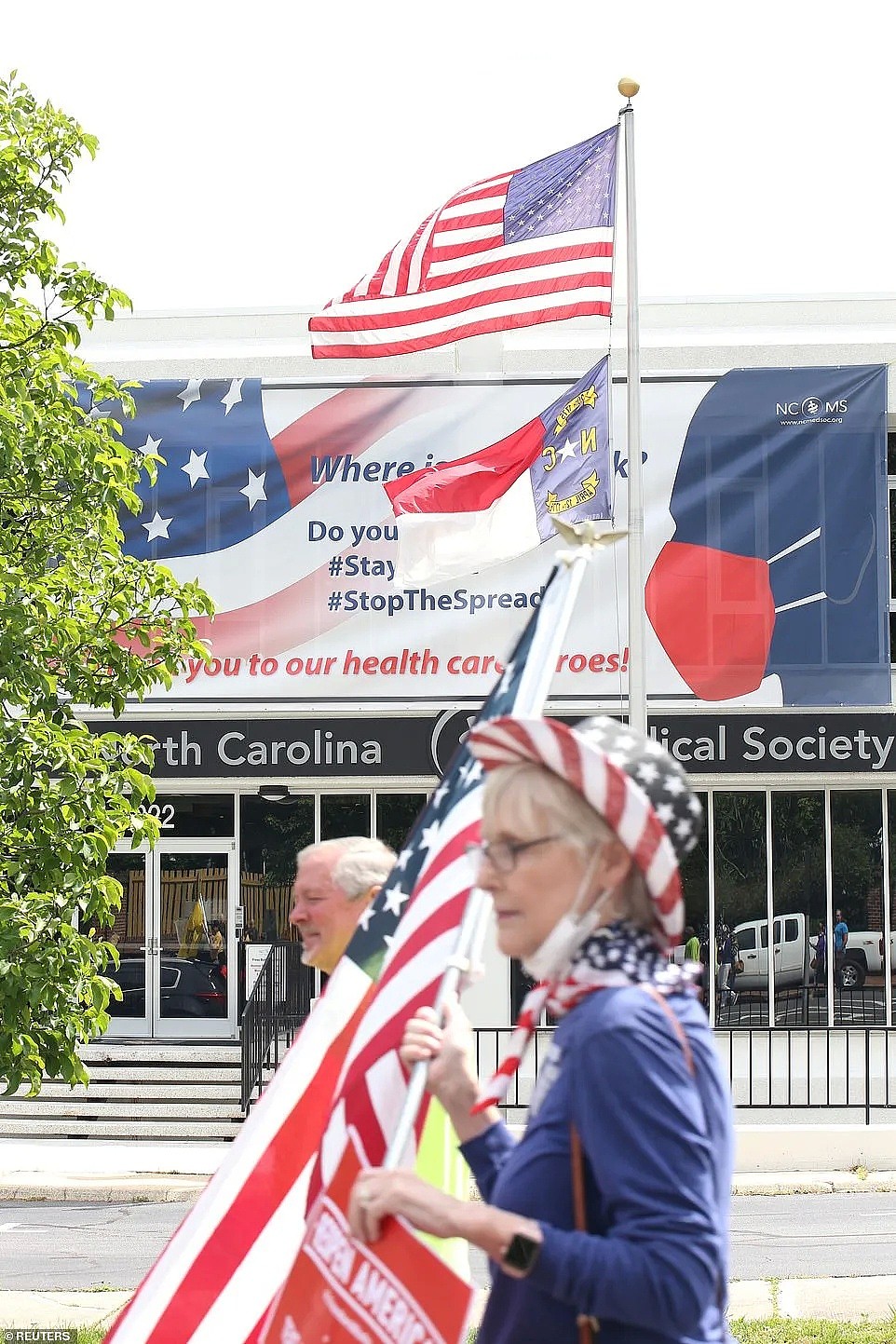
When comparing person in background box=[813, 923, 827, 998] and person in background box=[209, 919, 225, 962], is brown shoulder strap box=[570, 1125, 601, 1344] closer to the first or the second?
person in background box=[209, 919, 225, 962]

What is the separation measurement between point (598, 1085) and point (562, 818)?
382 mm

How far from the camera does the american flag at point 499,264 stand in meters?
11.2

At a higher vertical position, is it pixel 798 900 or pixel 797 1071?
pixel 798 900

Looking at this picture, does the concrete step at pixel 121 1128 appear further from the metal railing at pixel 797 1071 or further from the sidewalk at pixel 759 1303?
the sidewalk at pixel 759 1303

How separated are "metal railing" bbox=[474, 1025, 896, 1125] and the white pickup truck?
Answer: 2.92 feet

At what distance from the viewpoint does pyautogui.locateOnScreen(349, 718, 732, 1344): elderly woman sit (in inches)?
77.8

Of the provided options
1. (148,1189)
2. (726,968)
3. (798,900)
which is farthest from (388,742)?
(148,1189)

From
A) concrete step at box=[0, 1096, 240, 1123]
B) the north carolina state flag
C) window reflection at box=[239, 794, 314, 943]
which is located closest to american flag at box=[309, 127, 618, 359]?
the north carolina state flag

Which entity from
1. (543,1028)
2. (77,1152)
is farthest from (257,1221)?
(543,1028)

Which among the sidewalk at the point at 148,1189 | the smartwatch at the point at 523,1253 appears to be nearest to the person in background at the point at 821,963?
the sidewalk at the point at 148,1189

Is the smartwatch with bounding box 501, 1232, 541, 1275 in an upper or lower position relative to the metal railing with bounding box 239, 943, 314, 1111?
upper

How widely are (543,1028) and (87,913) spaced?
526 inches

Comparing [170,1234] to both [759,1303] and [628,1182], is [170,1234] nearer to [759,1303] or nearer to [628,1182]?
[759,1303]

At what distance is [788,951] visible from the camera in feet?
69.2
